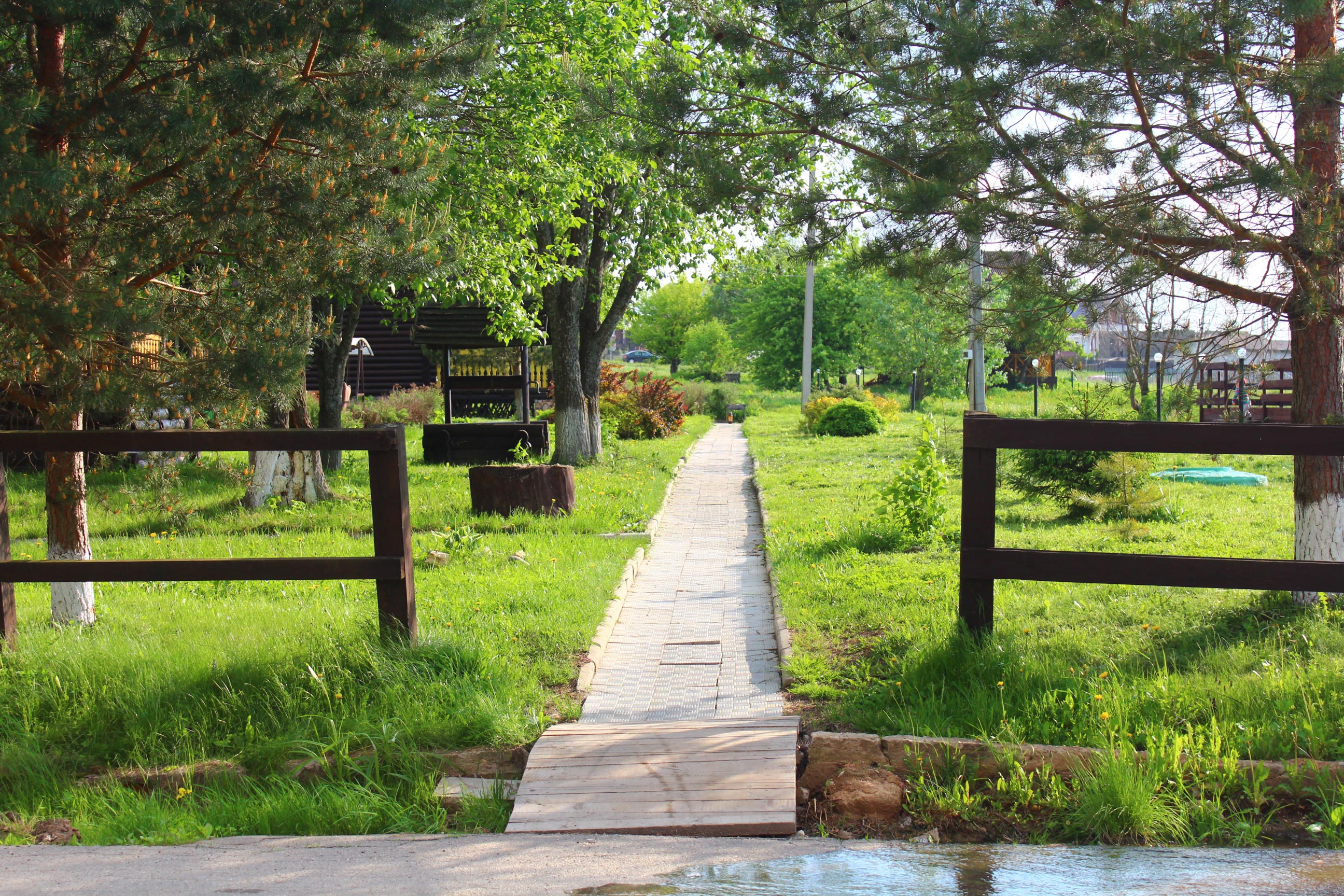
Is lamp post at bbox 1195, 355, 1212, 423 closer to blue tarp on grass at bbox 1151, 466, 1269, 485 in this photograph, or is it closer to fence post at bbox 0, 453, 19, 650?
fence post at bbox 0, 453, 19, 650

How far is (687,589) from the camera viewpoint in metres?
8.51

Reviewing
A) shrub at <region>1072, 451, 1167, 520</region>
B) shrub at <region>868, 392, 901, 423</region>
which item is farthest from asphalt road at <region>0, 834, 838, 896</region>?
shrub at <region>868, 392, 901, 423</region>

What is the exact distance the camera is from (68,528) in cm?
643

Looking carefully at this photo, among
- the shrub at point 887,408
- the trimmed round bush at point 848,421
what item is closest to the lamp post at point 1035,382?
the trimmed round bush at point 848,421

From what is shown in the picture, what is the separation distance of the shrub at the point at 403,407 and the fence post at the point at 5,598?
714 inches

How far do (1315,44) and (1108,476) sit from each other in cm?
559

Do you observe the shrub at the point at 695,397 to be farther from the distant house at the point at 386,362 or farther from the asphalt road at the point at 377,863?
the asphalt road at the point at 377,863

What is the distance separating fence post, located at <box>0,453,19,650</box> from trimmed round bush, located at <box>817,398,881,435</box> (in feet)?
73.3

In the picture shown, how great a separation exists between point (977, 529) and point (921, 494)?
4.50 m

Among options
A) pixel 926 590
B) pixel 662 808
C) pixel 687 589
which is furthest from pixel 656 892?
pixel 687 589

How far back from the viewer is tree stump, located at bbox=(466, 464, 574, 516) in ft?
37.3

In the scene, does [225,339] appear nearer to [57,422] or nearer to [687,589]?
[57,422]

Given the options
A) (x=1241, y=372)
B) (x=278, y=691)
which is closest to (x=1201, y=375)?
(x=1241, y=372)

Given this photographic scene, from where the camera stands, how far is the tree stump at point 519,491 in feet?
37.3
